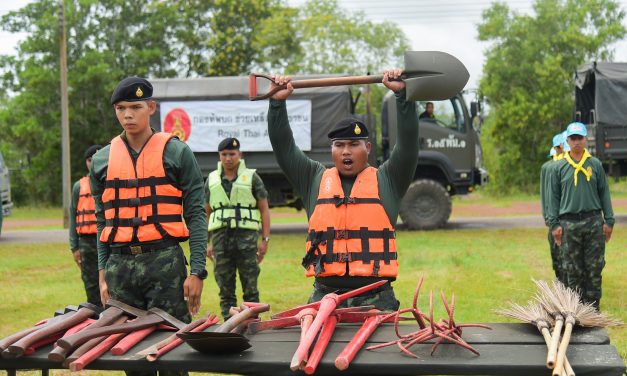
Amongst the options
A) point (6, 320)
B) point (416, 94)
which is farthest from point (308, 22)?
point (416, 94)

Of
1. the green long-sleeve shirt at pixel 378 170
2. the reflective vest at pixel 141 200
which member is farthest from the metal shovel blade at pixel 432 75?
the reflective vest at pixel 141 200

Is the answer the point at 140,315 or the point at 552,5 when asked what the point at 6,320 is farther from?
the point at 552,5

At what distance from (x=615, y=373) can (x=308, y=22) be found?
3708cm

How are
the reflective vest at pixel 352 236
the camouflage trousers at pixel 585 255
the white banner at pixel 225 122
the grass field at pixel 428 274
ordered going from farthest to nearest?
the white banner at pixel 225 122, the grass field at pixel 428 274, the camouflage trousers at pixel 585 255, the reflective vest at pixel 352 236

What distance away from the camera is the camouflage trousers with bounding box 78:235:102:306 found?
340 inches

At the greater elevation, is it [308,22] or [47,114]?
[308,22]

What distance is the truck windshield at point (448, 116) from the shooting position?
18.1 meters

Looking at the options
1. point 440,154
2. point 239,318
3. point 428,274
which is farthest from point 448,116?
point 239,318

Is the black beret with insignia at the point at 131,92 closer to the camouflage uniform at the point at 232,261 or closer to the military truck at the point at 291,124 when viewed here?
the camouflage uniform at the point at 232,261

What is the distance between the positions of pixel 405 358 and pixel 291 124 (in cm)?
1382

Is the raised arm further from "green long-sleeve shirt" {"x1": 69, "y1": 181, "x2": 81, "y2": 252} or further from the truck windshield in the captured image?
the truck windshield

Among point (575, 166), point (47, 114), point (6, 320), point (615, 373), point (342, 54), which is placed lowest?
point (6, 320)

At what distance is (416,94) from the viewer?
447 centimetres

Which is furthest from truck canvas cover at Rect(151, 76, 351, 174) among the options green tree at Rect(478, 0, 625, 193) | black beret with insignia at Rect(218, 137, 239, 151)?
green tree at Rect(478, 0, 625, 193)
